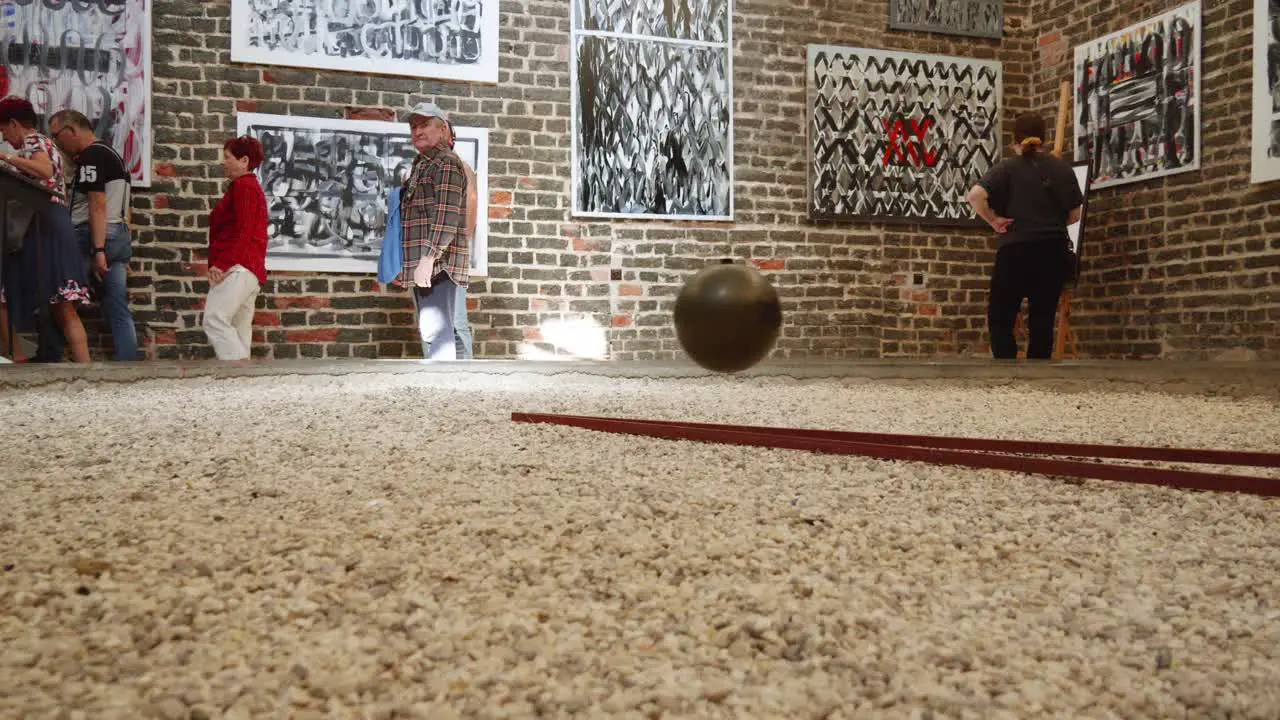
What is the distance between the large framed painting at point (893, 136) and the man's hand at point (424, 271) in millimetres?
3613

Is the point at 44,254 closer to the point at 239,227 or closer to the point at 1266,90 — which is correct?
the point at 239,227

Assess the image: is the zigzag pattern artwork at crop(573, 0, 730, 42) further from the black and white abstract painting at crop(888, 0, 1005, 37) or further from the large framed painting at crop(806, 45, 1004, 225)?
the black and white abstract painting at crop(888, 0, 1005, 37)

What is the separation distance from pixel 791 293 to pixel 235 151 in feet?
13.5

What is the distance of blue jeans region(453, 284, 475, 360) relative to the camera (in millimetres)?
4734

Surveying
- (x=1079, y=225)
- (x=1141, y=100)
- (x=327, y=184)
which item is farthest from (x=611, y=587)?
(x=1141, y=100)

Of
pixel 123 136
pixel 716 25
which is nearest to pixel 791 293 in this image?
pixel 716 25

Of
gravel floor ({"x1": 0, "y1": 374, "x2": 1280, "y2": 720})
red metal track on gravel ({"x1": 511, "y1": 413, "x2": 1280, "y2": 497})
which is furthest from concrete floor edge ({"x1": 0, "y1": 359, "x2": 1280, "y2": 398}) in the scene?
red metal track on gravel ({"x1": 511, "y1": 413, "x2": 1280, "y2": 497})

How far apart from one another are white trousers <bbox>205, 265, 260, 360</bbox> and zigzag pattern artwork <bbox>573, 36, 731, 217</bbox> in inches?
104

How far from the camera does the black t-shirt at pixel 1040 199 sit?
4.77 metres

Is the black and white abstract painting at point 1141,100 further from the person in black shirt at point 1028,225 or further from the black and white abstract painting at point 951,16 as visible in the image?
the person in black shirt at point 1028,225

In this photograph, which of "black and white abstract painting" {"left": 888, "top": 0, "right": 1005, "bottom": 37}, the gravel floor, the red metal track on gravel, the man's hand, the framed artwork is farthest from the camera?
"black and white abstract painting" {"left": 888, "top": 0, "right": 1005, "bottom": 37}

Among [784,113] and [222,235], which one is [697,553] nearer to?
[222,235]

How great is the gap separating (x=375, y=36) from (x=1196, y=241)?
587 centimetres

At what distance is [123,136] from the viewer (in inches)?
229
